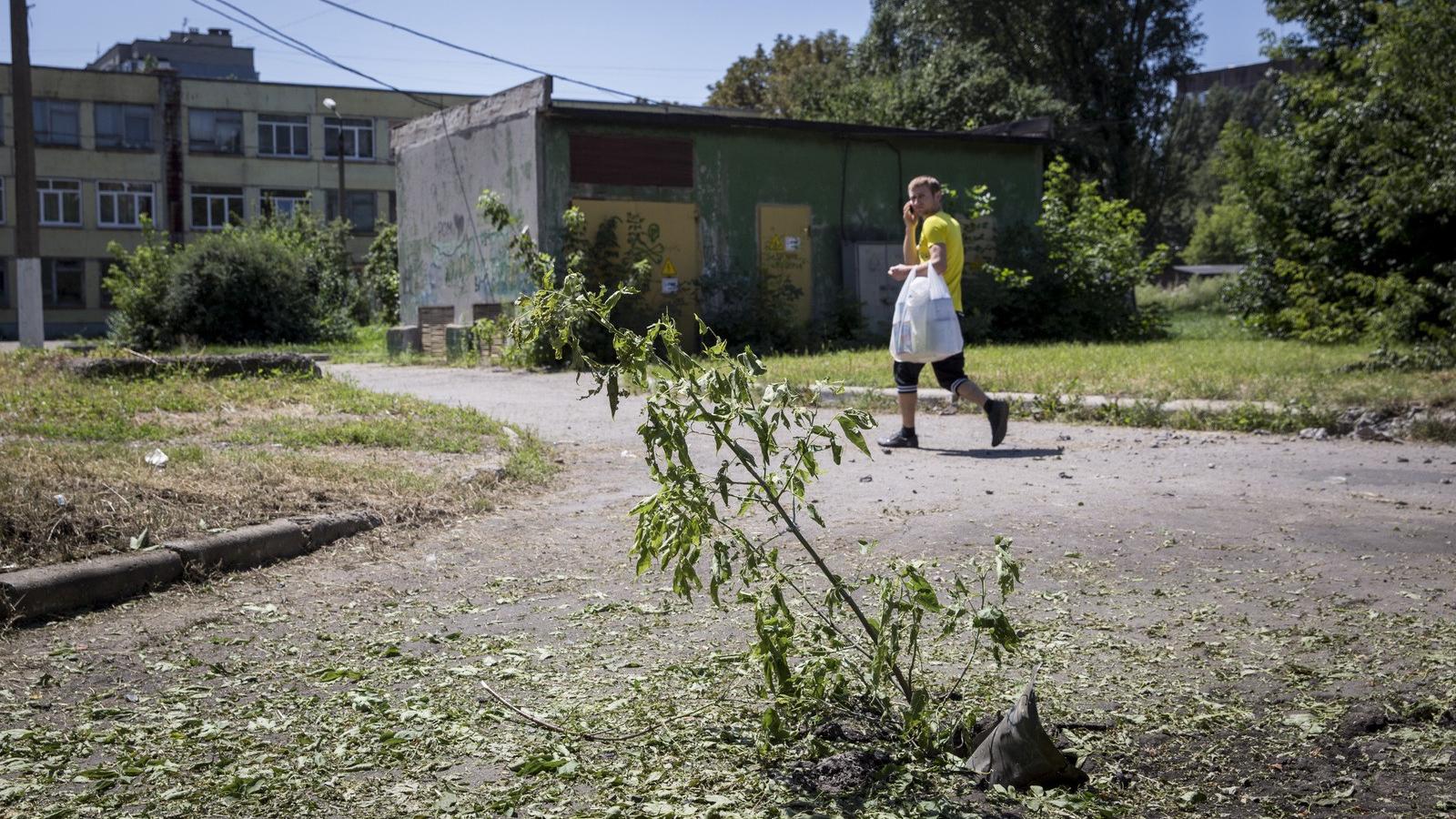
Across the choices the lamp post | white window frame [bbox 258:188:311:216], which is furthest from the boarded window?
white window frame [bbox 258:188:311:216]

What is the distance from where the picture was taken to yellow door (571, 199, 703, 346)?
19188mm

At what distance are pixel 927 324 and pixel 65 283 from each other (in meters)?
47.3

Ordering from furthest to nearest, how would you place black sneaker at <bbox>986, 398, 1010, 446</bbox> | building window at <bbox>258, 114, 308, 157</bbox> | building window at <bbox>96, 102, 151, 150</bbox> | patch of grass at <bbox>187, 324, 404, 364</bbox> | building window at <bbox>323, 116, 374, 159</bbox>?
1. building window at <bbox>323, 116, 374, 159</bbox>
2. building window at <bbox>258, 114, 308, 157</bbox>
3. building window at <bbox>96, 102, 151, 150</bbox>
4. patch of grass at <bbox>187, 324, 404, 364</bbox>
5. black sneaker at <bbox>986, 398, 1010, 446</bbox>

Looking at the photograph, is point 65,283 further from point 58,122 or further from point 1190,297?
point 1190,297

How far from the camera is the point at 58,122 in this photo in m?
47.1

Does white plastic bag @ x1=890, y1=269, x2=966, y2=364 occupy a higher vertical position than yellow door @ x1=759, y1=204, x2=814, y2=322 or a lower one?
lower

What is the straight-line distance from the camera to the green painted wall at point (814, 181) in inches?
754

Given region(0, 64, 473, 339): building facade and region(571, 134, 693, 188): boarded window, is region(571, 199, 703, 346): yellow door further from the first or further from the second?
region(0, 64, 473, 339): building facade

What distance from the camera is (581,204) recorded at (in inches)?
747

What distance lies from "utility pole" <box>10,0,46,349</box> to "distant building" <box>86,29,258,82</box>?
46.1m

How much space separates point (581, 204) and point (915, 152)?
7.17 m

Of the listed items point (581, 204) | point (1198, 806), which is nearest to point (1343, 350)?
point (581, 204)

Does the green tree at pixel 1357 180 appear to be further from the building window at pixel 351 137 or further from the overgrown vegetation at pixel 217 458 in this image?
the building window at pixel 351 137

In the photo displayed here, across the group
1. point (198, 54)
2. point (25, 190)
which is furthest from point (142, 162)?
point (25, 190)
